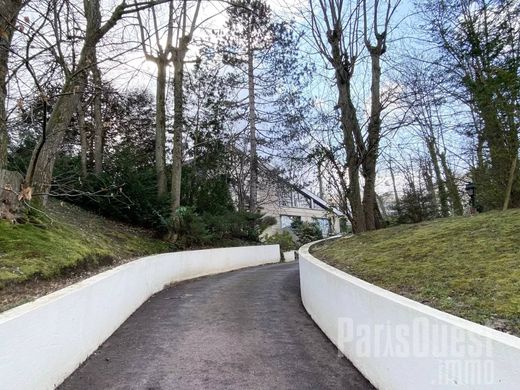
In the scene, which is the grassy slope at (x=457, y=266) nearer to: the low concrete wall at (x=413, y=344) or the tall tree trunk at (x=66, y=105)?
the low concrete wall at (x=413, y=344)

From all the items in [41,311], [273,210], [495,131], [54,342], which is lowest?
[54,342]

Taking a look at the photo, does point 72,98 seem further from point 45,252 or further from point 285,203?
point 285,203

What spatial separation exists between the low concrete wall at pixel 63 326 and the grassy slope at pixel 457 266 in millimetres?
3220

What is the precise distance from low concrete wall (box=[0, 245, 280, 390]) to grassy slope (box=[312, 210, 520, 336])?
3.22 m

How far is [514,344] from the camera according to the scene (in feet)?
7.20

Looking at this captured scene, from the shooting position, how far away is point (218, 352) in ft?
15.8

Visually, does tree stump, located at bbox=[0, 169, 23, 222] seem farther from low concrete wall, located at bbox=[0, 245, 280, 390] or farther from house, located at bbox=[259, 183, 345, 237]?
house, located at bbox=[259, 183, 345, 237]

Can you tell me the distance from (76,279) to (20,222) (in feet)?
5.47

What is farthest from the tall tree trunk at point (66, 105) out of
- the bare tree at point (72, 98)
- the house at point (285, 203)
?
the house at point (285, 203)

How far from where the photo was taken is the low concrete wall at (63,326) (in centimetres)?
303

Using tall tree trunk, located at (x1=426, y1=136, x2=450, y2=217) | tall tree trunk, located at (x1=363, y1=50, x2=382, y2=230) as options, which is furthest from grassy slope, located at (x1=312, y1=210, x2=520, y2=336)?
tall tree trunk, located at (x1=426, y1=136, x2=450, y2=217)

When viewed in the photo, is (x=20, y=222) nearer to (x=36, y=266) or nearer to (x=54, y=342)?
(x=36, y=266)

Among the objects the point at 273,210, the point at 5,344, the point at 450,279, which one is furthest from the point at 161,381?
the point at 273,210

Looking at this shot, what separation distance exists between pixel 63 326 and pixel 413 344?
2.98 metres
